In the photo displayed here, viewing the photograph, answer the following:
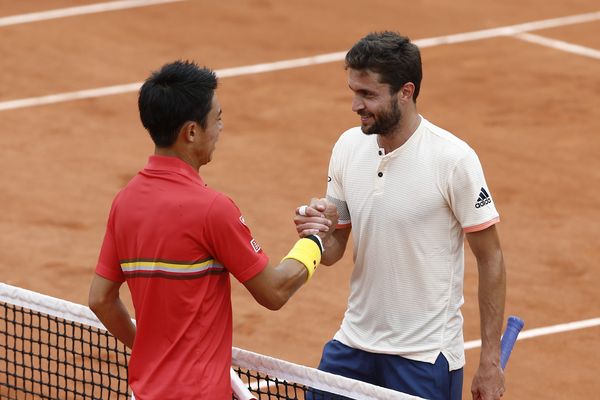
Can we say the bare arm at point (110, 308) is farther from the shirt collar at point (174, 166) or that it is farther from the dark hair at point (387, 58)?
the dark hair at point (387, 58)

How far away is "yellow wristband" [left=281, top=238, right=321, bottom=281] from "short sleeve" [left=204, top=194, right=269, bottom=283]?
0.99ft

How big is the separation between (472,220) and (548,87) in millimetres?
11150

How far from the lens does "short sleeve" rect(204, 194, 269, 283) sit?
555 cm

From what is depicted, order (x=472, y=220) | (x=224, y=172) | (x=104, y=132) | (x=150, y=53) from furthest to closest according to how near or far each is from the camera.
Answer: (x=150, y=53), (x=104, y=132), (x=224, y=172), (x=472, y=220)

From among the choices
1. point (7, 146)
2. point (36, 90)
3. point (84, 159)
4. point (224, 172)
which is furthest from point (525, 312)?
point (36, 90)

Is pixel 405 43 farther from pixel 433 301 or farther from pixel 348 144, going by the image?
pixel 433 301

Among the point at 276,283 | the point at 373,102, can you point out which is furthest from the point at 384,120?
the point at 276,283

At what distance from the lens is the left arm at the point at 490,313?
6.34 meters

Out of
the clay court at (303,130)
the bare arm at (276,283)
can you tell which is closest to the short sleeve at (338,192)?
the bare arm at (276,283)

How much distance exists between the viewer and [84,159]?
14.9 m

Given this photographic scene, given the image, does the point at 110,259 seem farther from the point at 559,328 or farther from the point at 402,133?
the point at 559,328

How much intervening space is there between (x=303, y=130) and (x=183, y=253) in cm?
1027

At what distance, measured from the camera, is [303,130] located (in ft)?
51.8

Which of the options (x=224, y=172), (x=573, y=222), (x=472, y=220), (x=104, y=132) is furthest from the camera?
Result: (x=104, y=132)
